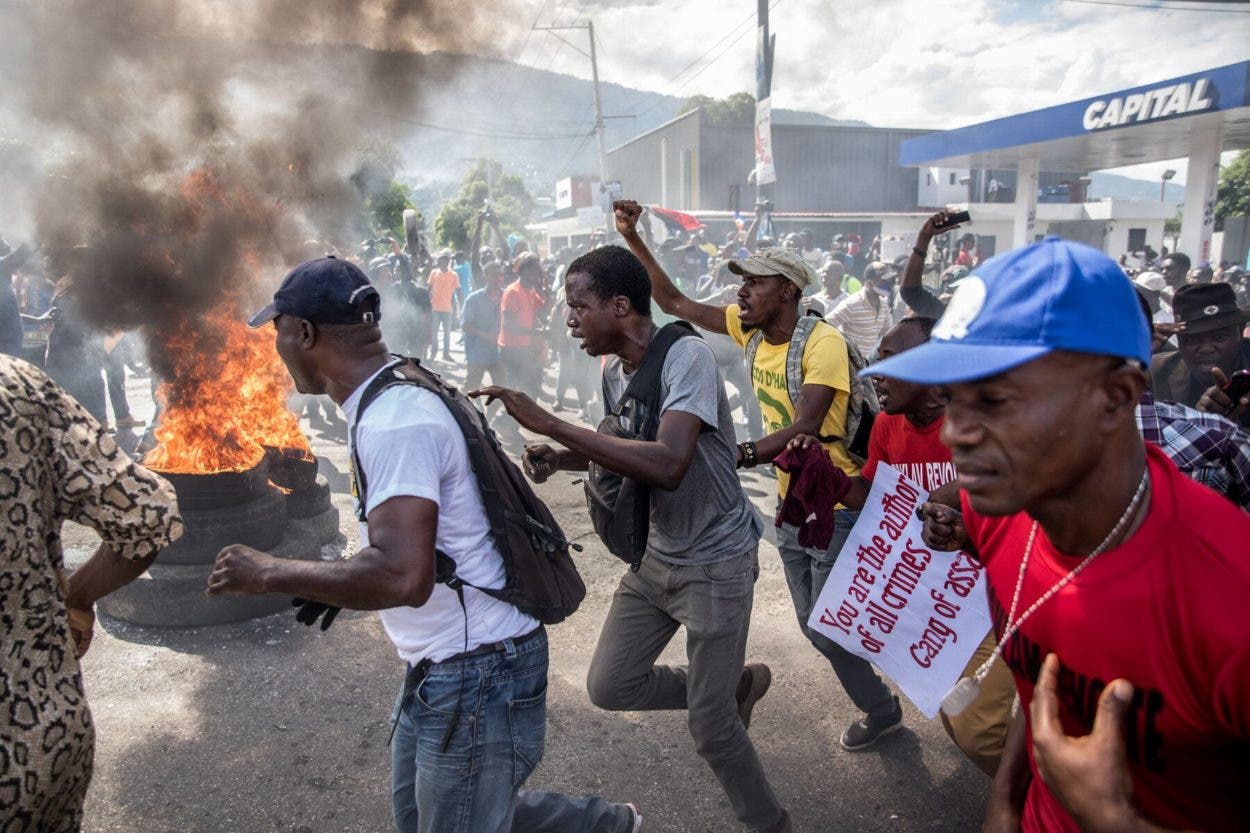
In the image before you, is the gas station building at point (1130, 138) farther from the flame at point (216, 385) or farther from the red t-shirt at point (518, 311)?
the flame at point (216, 385)

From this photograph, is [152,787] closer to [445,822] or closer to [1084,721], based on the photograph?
[445,822]

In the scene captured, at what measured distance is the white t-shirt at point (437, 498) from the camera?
6.55ft

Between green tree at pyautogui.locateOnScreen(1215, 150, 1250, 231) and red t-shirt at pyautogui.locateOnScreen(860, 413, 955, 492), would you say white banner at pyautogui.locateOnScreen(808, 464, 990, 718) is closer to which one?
red t-shirt at pyautogui.locateOnScreen(860, 413, 955, 492)

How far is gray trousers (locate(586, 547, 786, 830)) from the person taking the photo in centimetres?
298

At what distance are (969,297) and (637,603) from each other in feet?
6.90

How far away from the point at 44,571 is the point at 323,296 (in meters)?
0.90

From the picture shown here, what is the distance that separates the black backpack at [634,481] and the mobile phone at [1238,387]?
2.08 metres

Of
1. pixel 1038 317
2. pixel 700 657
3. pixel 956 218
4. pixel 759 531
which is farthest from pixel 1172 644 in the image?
pixel 956 218

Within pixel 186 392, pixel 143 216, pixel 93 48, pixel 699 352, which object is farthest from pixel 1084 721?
pixel 93 48

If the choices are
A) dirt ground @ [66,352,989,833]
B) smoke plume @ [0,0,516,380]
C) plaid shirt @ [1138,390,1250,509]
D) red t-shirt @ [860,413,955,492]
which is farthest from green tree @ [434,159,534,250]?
plaid shirt @ [1138,390,1250,509]

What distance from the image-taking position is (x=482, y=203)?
128 feet

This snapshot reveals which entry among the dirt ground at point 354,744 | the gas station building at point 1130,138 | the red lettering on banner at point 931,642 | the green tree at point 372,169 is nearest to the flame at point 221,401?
the dirt ground at point 354,744

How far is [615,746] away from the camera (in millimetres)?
3768

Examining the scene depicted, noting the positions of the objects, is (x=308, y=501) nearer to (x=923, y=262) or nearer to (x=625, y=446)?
(x=625, y=446)
